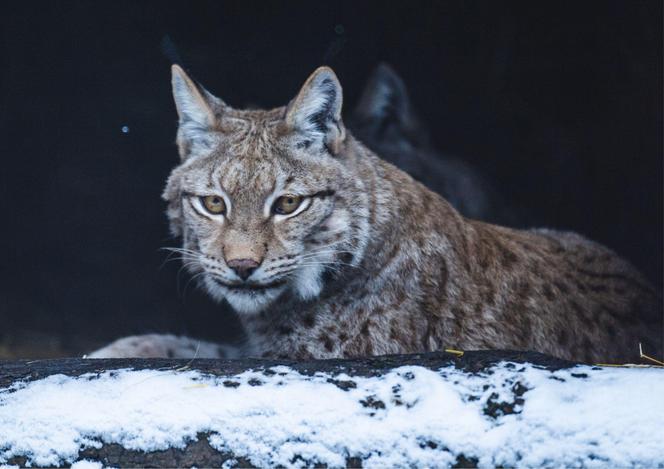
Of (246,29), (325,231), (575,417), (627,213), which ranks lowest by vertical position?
(575,417)

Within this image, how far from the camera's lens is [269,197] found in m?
3.31

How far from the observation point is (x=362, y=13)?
251 inches

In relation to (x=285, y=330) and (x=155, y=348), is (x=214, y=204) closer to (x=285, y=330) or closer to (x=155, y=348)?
(x=285, y=330)

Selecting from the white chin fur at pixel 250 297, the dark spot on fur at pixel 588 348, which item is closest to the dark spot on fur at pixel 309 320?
the white chin fur at pixel 250 297

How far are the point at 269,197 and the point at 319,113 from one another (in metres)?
0.41

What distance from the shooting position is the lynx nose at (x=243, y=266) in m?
3.15

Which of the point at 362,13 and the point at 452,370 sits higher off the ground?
the point at 362,13

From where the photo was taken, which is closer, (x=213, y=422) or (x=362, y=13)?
(x=213, y=422)

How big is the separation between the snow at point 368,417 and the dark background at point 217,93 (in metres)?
3.62

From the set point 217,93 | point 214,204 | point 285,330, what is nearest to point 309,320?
point 285,330

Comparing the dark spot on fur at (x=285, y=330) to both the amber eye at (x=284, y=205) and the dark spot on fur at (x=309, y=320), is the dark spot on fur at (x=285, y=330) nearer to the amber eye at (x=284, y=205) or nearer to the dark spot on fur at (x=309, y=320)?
the dark spot on fur at (x=309, y=320)

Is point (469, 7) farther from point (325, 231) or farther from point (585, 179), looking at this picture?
point (325, 231)

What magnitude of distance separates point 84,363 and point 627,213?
4.99 metres

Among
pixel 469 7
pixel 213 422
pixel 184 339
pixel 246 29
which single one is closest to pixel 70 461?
pixel 213 422
